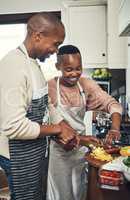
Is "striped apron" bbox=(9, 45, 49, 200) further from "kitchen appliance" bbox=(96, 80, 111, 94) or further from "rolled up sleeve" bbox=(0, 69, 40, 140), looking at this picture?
"kitchen appliance" bbox=(96, 80, 111, 94)

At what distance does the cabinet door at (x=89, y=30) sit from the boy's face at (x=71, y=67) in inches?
56.7

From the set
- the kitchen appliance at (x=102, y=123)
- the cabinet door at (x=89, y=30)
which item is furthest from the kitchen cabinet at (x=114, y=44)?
the kitchen appliance at (x=102, y=123)

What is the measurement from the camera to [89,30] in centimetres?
308

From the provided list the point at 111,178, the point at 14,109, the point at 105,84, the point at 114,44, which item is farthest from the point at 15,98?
the point at 105,84

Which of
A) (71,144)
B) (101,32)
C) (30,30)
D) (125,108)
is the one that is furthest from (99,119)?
(30,30)

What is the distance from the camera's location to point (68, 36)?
3133 mm

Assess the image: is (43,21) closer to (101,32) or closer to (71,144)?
(71,144)

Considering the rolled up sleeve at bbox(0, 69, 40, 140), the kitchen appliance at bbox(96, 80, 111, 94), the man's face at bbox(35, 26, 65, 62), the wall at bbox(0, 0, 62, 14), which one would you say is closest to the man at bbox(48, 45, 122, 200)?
the man's face at bbox(35, 26, 65, 62)

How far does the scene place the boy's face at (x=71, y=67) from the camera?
5.51 feet

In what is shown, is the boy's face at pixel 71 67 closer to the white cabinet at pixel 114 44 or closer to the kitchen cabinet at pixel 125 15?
the kitchen cabinet at pixel 125 15

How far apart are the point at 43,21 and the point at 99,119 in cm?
155

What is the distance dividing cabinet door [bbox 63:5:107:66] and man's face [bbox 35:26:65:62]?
1.88 metres

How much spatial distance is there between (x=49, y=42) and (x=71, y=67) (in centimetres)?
46

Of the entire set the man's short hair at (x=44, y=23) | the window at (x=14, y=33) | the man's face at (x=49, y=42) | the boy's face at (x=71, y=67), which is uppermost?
the window at (x=14, y=33)
